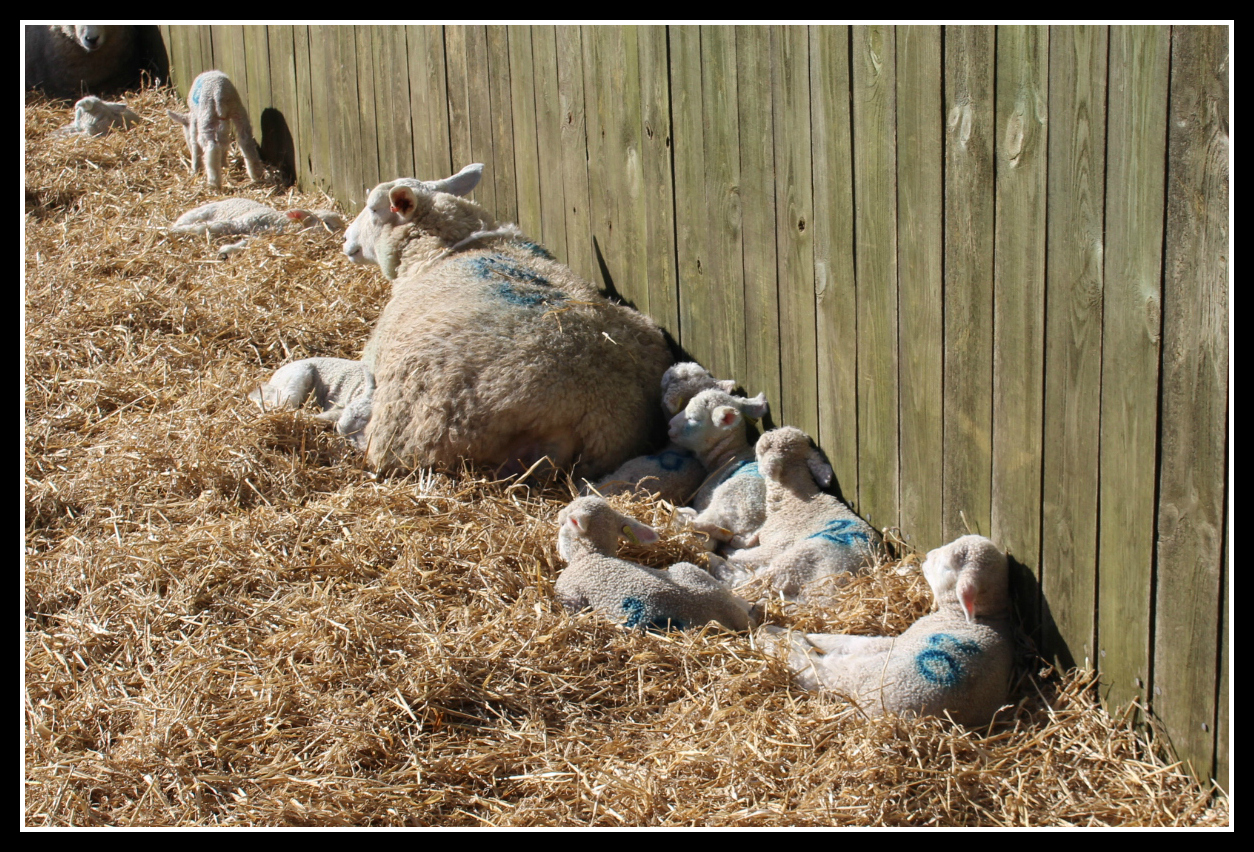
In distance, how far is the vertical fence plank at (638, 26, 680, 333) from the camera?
4246 millimetres

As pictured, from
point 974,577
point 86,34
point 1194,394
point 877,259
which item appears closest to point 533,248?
point 877,259

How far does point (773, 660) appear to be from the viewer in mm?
2951

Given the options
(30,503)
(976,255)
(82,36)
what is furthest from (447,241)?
(82,36)

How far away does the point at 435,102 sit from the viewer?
5.91 m

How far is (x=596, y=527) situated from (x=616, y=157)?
1.92 metres

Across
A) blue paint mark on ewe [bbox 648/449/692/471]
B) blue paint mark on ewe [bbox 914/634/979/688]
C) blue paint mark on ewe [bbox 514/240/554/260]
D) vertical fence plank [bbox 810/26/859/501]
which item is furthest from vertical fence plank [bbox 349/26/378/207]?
blue paint mark on ewe [bbox 914/634/979/688]

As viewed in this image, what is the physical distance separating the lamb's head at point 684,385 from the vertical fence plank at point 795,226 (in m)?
0.39

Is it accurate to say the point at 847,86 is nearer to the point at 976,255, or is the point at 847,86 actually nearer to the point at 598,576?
the point at 976,255

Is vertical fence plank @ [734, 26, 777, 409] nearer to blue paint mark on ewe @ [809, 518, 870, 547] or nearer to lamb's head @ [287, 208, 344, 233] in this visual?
blue paint mark on ewe @ [809, 518, 870, 547]

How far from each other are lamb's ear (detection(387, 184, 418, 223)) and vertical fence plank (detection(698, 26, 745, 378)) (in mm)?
1415

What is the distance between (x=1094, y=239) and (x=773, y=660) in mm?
1335

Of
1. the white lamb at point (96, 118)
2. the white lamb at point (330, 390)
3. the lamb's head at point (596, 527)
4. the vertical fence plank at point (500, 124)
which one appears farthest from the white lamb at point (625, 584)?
the white lamb at point (96, 118)

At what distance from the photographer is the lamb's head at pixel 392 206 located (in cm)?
488

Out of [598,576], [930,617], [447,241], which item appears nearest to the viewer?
[930,617]
